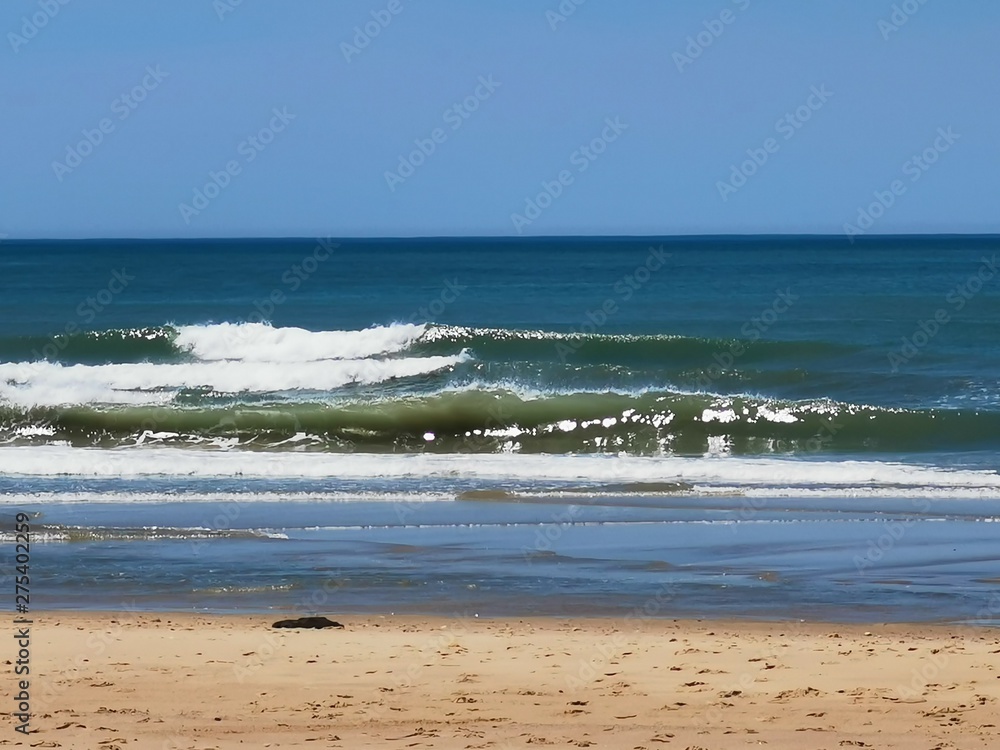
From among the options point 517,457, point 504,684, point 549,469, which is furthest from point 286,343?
point 504,684

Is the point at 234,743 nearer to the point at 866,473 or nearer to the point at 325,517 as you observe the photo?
the point at 325,517

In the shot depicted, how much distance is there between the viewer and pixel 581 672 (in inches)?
272

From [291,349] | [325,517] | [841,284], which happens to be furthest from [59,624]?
[841,284]

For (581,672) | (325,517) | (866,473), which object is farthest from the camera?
(866,473)

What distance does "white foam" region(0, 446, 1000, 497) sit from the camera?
50.3 feet

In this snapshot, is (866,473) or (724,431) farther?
(724,431)

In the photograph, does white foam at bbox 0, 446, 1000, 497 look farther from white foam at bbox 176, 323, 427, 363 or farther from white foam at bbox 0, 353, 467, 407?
white foam at bbox 176, 323, 427, 363

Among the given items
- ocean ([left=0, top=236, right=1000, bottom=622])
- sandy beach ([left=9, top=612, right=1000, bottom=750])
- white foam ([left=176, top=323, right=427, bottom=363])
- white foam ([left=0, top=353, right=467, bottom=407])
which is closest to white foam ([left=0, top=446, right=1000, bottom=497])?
ocean ([left=0, top=236, right=1000, bottom=622])

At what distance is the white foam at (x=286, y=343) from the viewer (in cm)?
2972

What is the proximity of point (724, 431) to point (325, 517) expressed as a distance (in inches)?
376

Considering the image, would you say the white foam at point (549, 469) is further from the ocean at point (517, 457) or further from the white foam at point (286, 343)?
the white foam at point (286, 343)

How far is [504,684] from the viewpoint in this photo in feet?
21.9

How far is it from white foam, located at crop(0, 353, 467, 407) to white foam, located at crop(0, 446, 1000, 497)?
667 cm

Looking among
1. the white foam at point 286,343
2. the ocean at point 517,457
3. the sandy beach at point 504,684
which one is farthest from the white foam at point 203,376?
the sandy beach at point 504,684
